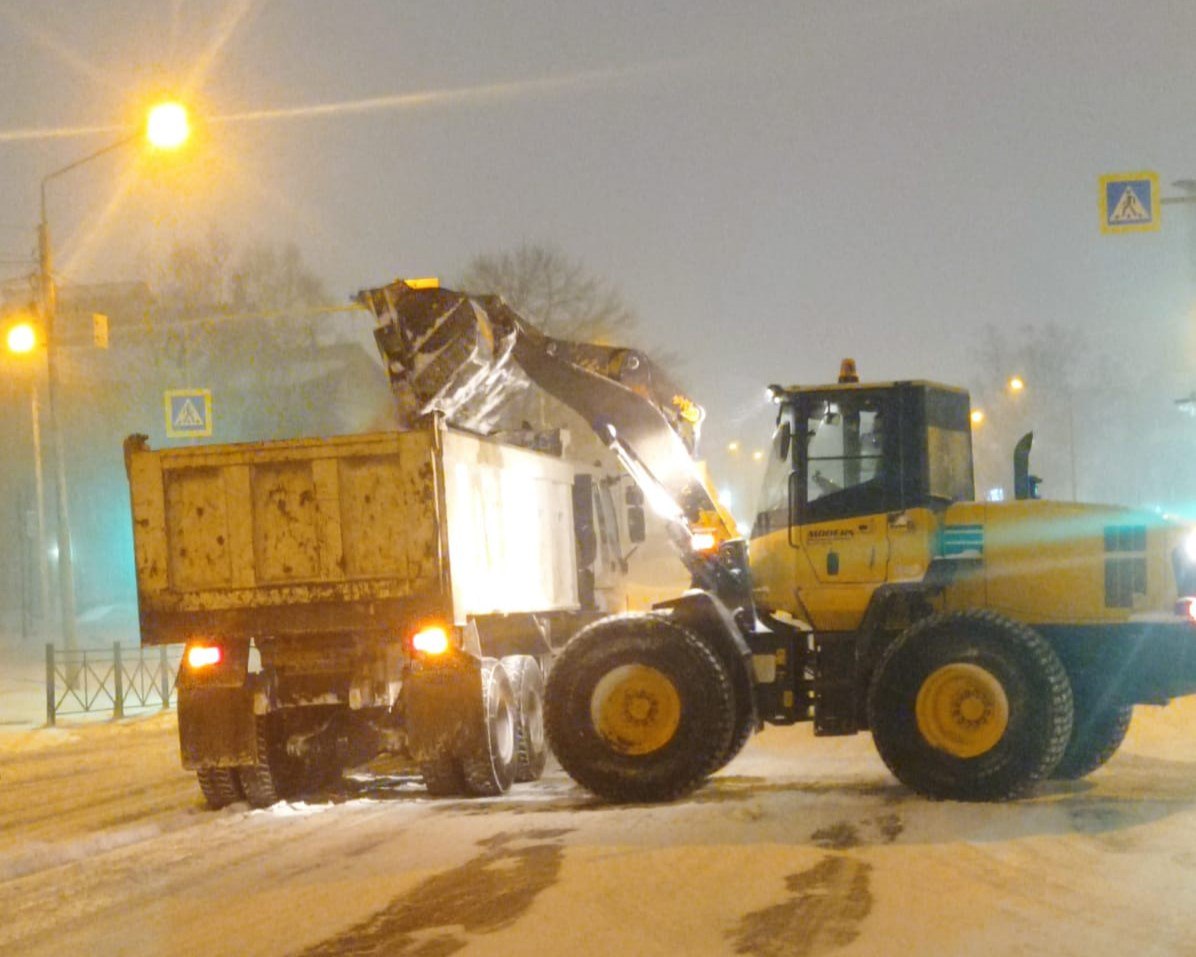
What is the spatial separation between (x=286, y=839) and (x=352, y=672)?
5.92 ft

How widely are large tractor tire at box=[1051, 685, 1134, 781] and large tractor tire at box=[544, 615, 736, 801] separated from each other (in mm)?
2642

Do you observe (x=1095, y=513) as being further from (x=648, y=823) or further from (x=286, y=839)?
(x=286, y=839)

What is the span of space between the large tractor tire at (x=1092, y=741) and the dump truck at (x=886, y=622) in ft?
0.05

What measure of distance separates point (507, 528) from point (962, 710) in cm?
435

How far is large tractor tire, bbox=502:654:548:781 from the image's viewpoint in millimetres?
13055

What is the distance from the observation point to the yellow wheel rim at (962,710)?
1027 cm

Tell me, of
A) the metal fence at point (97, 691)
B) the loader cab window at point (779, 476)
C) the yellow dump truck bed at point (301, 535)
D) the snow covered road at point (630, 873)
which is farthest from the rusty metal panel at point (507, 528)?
the metal fence at point (97, 691)

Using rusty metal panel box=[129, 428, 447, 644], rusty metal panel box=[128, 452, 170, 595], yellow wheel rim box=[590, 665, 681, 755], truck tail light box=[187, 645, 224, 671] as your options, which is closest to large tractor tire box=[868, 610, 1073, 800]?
yellow wheel rim box=[590, 665, 681, 755]

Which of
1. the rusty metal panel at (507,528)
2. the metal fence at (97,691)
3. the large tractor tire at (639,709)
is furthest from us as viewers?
the metal fence at (97,691)

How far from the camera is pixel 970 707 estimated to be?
10359mm

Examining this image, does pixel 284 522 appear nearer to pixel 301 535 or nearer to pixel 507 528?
pixel 301 535

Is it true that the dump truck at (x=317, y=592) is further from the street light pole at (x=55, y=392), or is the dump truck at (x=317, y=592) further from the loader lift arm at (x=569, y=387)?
the street light pole at (x=55, y=392)

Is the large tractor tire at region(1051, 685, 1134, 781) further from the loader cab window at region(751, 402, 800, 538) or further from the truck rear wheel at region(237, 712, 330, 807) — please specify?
the truck rear wheel at region(237, 712, 330, 807)

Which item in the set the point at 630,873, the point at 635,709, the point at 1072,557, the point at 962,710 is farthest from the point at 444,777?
the point at 1072,557
